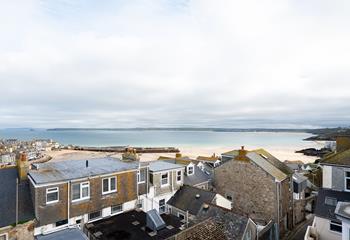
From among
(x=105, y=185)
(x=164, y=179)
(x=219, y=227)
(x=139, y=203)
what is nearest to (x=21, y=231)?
(x=105, y=185)

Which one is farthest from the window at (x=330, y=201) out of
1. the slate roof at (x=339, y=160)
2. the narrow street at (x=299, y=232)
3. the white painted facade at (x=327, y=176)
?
the narrow street at (x=299, y=232)

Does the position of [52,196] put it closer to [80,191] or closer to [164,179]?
[80,191]

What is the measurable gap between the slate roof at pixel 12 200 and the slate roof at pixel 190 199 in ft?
37.8

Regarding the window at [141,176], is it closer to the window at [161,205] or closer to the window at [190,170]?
the window at [161,205]

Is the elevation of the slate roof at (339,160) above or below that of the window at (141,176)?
above

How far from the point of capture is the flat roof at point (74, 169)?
1618 cm

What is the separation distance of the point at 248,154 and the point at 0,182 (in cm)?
2027

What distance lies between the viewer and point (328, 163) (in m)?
17.2

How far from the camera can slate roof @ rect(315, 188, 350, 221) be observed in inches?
642

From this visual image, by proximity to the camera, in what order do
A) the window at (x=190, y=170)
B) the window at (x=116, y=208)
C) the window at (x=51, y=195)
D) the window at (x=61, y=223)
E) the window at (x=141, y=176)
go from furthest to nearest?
the window at (x=190, y=170), the window at (x=141, y=176), the window at (x=116, y=208), the window at (x=61, y=223), the window at (x=51, y=195)

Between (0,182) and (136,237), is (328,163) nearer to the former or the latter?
(136,237)

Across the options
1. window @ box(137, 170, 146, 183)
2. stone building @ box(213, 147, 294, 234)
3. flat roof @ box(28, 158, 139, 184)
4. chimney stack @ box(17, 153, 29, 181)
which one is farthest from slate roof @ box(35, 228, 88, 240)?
stone building @ box(213, 147, 294, 234)

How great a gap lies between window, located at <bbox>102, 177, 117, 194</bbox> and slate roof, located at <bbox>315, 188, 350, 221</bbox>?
14744 millimetres

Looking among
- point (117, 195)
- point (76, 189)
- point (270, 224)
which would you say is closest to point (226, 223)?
point (270, 224)
